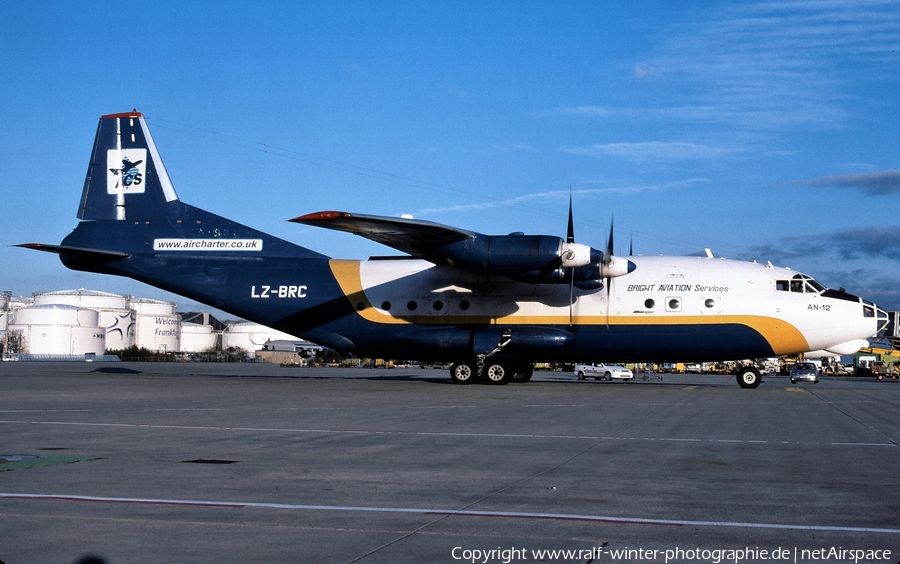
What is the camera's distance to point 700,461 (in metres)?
10.8

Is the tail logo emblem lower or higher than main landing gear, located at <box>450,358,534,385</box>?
higher

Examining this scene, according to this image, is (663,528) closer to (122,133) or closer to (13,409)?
(13,409)

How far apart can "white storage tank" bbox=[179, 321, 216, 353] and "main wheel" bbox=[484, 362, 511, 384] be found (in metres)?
101

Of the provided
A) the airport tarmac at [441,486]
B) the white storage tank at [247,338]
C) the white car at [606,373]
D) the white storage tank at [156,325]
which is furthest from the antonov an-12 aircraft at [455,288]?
the white storage tank at [247,338]

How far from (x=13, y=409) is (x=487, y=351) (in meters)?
15.6

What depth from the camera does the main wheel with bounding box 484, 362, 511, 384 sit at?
29969mm

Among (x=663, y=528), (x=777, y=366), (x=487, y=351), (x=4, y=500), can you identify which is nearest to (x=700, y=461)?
(x=663, y=528)

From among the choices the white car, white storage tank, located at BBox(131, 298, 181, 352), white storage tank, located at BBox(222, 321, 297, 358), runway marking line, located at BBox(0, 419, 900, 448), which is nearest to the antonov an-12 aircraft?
runway marking line, located at BBox(0, 419, 900, 448)

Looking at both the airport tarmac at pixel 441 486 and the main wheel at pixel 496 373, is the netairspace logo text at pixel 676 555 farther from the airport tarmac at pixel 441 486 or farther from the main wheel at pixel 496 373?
the main wheel at pixel 496 373

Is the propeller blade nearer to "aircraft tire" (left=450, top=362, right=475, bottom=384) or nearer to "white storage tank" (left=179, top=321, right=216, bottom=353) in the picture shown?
"aircraft tire" (left=450, top=362, right=475, bottom=384)

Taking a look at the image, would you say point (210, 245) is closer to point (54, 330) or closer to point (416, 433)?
point (416, 433)

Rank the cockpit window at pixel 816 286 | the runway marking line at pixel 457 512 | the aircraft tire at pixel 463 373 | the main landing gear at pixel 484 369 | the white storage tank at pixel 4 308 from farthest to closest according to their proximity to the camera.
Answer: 1. the white storage tank at pixel 4 308
2. the aircraft tire at pixel 463 373
3. the main landing gear at pixel 484 369
4. the cockpit window at pixel 816 286
5. the runway marking line at pixel 457 512

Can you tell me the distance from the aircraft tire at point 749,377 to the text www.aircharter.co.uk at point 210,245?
18.7 metres

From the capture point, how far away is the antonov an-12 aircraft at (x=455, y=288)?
28.2 meters
